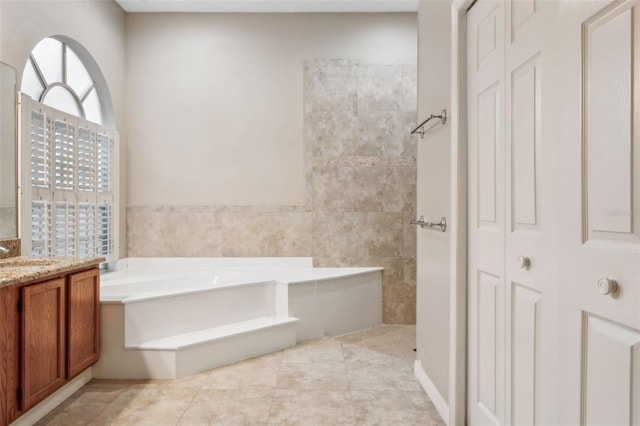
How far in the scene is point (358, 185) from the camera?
3979mm

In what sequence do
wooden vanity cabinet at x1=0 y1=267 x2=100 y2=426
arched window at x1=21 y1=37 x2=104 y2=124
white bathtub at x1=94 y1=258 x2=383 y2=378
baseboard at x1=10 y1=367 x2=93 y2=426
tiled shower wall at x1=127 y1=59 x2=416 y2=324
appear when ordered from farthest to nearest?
1. tiled shower wall at x1=127 y1=59 x2=416 y2=324
2. arched window at x1=21 y1=37 x2=104 y2=124
3. white bathtub at x1=94 y1=258 x2=383 y2=378
4. baseboard at x1=10 y1=367 x2=93 y2=426
5. wooden vanity cabinet at x1=0 y1=267 x2=100 y2=426

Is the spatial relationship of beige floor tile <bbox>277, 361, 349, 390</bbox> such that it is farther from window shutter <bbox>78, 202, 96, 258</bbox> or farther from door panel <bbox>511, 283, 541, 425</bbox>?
window shutter <bbox>78, 202, 96, 258</bbox>

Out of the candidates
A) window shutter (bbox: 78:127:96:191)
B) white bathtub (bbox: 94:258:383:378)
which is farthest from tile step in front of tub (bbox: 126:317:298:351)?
window shutter (bbox: 78:127:96:191)

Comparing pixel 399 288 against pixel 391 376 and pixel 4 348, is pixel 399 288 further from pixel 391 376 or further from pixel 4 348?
pixel 4 348

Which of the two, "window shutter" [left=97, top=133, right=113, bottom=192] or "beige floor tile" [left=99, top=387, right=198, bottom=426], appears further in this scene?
"window shutter" [left=97, top=133, right=113, bottom=192]

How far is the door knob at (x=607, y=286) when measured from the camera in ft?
3.22

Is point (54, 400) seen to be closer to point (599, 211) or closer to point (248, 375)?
point (248, 375)

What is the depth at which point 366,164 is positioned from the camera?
397 cm

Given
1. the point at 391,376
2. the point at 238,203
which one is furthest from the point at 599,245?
the point at 238,203

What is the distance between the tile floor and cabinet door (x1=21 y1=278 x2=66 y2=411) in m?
0.24

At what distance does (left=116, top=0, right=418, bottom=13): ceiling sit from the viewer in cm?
385

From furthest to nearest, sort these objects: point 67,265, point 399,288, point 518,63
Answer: point 399,288
point 67,265
point 518,63

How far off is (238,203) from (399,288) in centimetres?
178

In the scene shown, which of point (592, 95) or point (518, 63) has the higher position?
point (518, 63)
